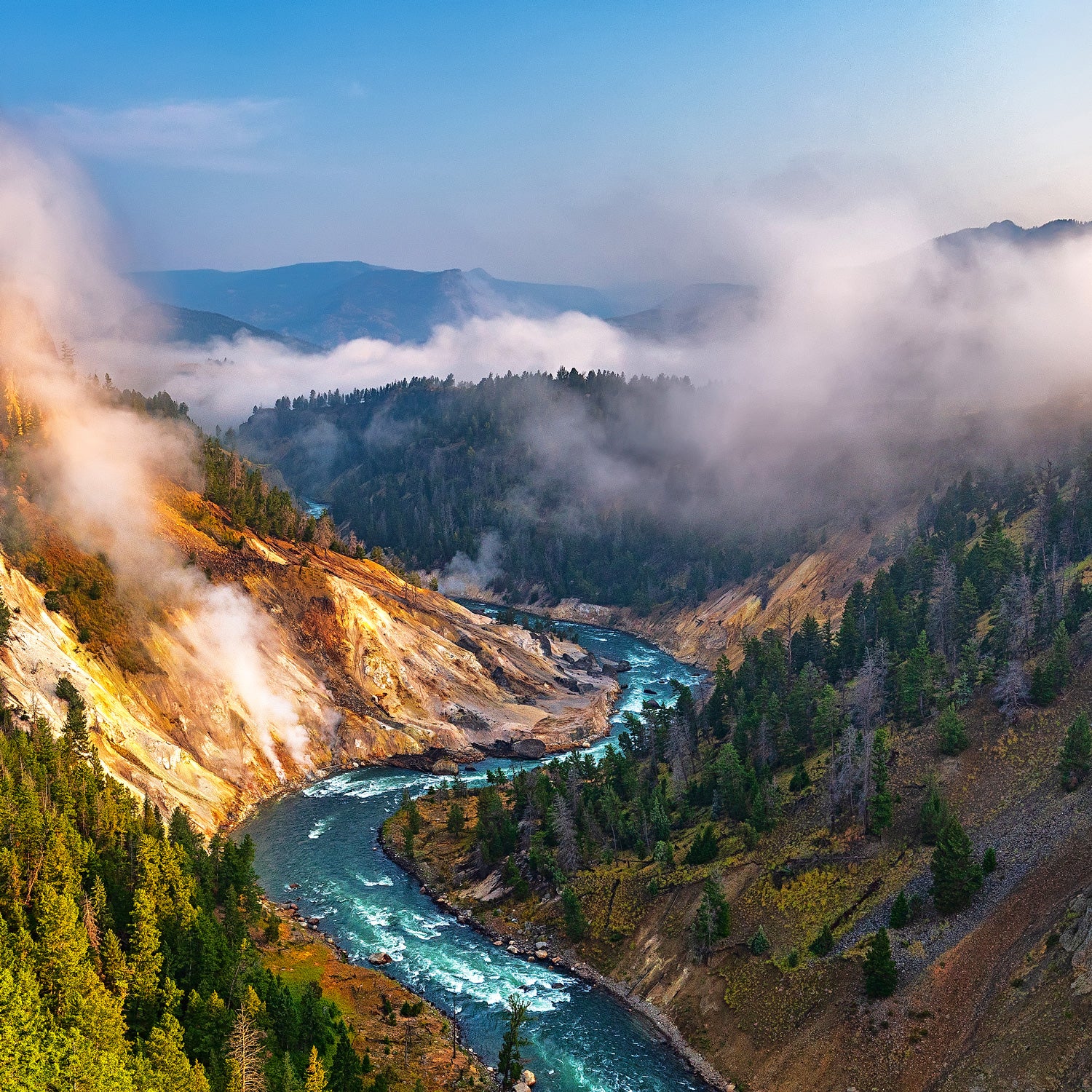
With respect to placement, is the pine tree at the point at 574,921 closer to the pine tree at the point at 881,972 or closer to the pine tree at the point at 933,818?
the pine tree at the point at 881,972

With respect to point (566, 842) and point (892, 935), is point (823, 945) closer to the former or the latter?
point (892, 935)

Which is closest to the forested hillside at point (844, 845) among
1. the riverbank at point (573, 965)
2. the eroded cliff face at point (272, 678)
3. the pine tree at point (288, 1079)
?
the riverbank at point (573, 965)

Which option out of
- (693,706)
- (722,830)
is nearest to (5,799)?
(722,830)

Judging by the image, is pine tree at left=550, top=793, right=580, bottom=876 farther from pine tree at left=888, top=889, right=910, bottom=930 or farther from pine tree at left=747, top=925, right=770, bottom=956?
pine tree at left=888, top=889, right=910, bottom=930

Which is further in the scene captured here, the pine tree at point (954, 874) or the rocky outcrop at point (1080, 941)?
the pine tree at point (954, 874)

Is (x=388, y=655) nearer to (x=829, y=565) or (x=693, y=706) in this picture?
(x=693, y=706)

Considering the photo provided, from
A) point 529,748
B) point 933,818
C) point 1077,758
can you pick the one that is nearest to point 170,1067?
point 933,818
